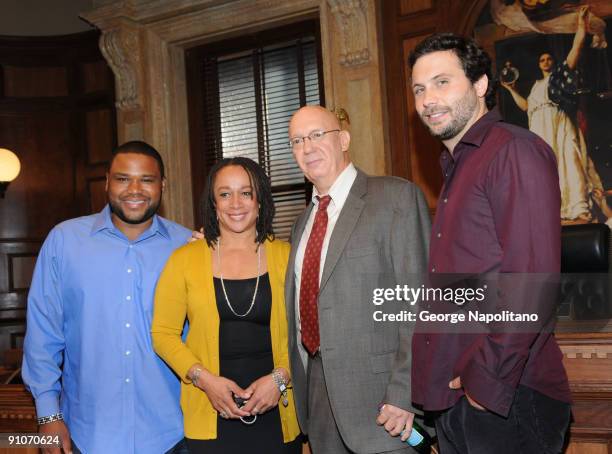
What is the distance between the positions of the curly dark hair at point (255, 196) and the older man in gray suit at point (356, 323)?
25cm

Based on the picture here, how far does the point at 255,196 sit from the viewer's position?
217 centimetres

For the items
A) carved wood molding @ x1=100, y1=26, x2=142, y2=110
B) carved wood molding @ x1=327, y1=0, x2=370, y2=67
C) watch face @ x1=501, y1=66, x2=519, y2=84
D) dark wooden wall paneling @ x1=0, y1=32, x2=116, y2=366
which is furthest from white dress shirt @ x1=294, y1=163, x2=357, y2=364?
dark wooden wall paneling @ x1=0, y1=32, x2=116, y2=366

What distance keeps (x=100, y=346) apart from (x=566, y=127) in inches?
116

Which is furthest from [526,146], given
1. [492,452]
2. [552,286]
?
[492,452]

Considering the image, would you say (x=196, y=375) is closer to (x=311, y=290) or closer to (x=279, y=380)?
(x=279, y=380)

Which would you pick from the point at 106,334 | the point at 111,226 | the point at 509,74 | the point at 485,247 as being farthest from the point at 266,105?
the point at 485,247

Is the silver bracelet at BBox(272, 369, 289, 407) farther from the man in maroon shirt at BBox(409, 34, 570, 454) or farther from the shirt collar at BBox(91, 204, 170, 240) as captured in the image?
the shirt collar at BBox(91, 204, 170, 240)

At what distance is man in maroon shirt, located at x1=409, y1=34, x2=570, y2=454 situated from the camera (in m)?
1.44

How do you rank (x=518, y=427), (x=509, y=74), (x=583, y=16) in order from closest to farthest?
(x=518, y=427) → (x=583, y=16) → (x=509, y=74)

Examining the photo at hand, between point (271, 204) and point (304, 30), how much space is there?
2.85 metres

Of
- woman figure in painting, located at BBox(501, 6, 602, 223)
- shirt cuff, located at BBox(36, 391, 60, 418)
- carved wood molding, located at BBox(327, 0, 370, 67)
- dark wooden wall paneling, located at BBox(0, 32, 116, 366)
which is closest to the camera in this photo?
shirt cuff, located at BBox(36, 391, 60, 418)

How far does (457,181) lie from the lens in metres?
1.65

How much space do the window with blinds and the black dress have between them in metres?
2.63

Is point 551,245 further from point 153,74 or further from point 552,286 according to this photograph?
point 153,74
